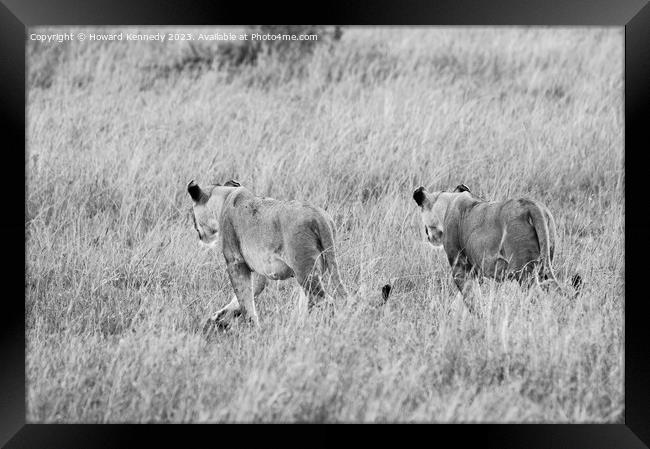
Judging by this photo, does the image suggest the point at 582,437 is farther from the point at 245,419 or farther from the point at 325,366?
the point at 245,419

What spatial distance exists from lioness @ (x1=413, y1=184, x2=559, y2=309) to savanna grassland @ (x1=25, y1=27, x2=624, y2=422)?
16cm

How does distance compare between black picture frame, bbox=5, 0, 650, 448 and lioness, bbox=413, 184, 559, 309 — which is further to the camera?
lioness, bbox=413, 184, 559, 309

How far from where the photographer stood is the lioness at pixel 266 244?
5941 mm

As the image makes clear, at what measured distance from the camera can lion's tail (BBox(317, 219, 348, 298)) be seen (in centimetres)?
599

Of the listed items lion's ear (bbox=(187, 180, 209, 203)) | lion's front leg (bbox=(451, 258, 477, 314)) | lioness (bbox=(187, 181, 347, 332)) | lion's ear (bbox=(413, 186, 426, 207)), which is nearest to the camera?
lioness (bbox=(187, 181, 347, 332))

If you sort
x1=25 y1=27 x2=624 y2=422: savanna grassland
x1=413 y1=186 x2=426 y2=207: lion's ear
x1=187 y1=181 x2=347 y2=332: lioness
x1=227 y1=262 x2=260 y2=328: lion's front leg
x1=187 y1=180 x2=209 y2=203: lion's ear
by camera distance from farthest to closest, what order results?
1. x1=413 y1=186 x2=426 y2=207: lion's ear
2. x1=187 y1=180 x2=209 y2=203: lion's ear
3. x1=227 y1=262 x2=260 y2=328: lion's front leg
4. x1=187 y1=181 x2=347 y2=332: lioness
5. x1=25 y1=27 x2=624 y2=422: savanna grassland

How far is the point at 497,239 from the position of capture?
20.6 ft

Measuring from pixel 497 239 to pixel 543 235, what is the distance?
31 centimetres

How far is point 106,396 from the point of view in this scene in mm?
5664

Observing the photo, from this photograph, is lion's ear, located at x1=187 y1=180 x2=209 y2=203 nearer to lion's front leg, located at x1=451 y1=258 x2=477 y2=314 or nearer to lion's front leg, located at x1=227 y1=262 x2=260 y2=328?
lion's front leg, located at x1=227 y1=262 x2=260 y2=328

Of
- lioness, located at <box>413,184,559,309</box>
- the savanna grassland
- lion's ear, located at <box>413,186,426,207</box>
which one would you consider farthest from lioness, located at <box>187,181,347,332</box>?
lioness, located at <box>413,184,559,309</box>
